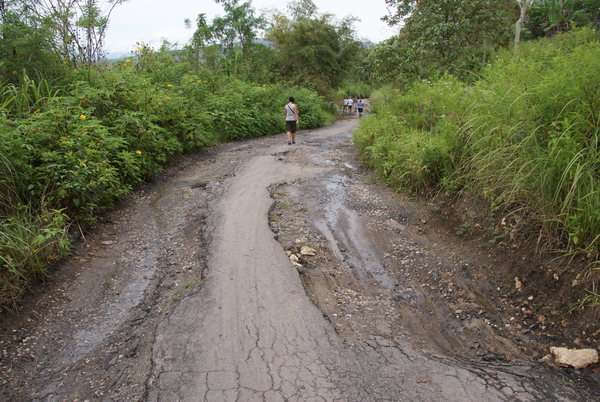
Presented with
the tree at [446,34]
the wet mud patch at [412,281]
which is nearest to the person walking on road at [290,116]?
the tree at [446,34]

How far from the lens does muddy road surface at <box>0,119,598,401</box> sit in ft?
8.93

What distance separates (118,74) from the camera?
7.84 metres

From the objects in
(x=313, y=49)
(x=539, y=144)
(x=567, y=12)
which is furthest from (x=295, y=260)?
(x=567, y=12)

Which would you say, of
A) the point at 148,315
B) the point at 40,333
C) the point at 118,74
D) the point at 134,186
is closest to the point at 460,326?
the point at 148,315

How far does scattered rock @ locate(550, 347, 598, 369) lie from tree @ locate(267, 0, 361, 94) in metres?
22.8

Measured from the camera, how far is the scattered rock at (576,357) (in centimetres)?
282

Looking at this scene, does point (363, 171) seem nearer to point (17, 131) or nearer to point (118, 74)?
point (118, 74)

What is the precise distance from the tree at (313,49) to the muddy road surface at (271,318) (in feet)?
66.3

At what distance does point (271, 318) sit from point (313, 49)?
2402 cm

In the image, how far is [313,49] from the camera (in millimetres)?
24844

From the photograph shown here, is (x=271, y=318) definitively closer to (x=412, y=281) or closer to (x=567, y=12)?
(x=412, y=281)

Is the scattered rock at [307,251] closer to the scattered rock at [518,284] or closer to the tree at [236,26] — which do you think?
the scattered rock at [518,284]

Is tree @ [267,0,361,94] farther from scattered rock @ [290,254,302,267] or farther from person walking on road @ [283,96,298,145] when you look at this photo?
scattered rock @ [290,254,302,267]

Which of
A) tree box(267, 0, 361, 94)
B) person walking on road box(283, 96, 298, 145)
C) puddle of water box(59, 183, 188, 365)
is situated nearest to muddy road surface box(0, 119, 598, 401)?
puddle of water box(59, 183, 188, 365)
